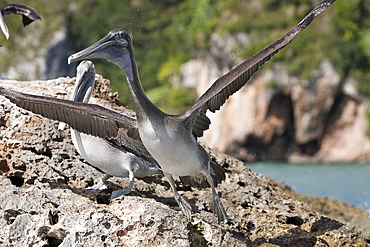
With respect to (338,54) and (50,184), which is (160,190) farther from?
(338,54)

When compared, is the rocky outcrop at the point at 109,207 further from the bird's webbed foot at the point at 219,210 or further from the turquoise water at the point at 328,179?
the turquoise water at the point at 328,179

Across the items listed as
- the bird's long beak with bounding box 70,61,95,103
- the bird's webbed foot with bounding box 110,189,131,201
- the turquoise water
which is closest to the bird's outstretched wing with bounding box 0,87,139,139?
the bird's webbed foot with bounding box 110,189,131,201

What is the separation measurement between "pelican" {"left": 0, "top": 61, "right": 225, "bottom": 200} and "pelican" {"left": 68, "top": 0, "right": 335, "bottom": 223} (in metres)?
0.45

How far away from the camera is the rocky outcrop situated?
463 centimetres

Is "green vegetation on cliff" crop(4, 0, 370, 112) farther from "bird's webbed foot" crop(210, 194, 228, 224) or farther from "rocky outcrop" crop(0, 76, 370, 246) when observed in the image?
"bird's webbed foot" crop(210, 194, 228, 224)

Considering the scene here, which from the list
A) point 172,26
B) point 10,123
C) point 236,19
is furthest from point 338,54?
point 10,123

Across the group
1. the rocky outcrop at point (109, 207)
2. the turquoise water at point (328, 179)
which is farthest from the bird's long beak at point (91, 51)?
the turquoise water at point (328, 179)

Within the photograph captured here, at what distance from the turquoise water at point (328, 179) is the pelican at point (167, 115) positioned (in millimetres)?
7706

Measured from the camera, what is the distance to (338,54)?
2491cm

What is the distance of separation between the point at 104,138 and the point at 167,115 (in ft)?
2.50

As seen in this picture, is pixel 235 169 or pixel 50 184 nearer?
pixel 50 184

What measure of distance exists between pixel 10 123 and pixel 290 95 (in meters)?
20.5

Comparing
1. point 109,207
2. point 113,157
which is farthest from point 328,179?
point 109,207

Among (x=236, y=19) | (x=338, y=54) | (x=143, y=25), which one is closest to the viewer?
(x=338, y=54)
